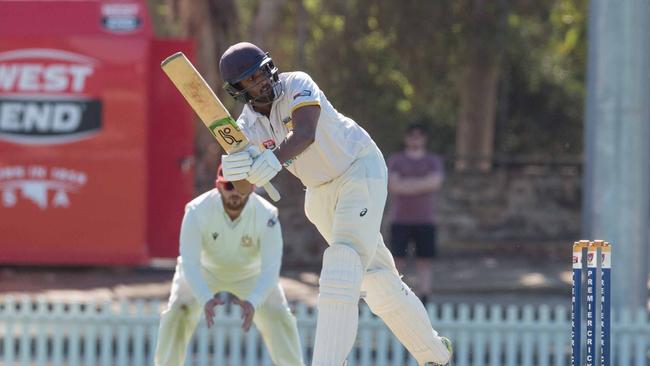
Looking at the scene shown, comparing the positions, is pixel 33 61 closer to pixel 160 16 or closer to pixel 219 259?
pixel 219 259

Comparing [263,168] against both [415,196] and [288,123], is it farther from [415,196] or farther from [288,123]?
[415,196]

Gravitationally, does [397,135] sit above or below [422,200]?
above

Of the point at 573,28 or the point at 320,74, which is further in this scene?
the point at 573,28

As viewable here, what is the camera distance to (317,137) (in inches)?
236

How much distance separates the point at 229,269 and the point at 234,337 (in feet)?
4.02

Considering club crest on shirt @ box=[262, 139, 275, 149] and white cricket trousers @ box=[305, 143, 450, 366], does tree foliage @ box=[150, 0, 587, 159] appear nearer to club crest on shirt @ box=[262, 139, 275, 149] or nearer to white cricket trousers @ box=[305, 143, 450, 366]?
white cricket trousers @ box=[305, 143, 450, 366]

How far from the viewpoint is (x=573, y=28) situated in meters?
21.5

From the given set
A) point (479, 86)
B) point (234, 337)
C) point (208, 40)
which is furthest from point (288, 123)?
point (479, 86)

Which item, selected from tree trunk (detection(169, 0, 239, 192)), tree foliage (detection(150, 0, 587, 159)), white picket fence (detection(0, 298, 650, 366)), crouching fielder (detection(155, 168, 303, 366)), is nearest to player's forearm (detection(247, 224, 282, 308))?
crouching fielder (detection(155, 168, 303, 366))

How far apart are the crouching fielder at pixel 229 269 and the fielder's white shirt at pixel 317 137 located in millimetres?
1103

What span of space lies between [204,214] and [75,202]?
541 cm

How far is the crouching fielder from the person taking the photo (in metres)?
7.19

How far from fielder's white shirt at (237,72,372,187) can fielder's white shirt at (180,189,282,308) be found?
1.22 meters

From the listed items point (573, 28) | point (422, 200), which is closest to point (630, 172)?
point (422, 200)
